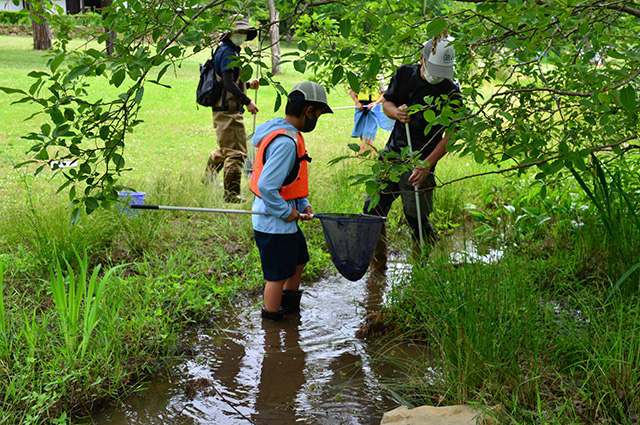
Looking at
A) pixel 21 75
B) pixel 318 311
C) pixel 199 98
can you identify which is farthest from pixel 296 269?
pixel 21 75

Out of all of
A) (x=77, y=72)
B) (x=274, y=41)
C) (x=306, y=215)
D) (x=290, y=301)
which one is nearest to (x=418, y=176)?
(x=306, y=215)

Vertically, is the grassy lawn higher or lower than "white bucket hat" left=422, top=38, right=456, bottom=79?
lower

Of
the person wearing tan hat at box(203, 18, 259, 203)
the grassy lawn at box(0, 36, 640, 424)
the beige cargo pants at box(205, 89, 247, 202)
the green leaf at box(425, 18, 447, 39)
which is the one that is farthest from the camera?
the beige cargo pants at box(205, 89, 247, 202)

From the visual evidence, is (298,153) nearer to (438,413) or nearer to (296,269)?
(296,269)

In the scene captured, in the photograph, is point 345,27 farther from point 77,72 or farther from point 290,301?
point 290,301

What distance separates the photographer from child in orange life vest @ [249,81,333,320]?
3.88m

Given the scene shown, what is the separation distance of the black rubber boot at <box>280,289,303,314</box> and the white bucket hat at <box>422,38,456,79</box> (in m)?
1.96

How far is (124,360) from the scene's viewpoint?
342 centimetres

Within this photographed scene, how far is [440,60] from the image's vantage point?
4477 millimetres

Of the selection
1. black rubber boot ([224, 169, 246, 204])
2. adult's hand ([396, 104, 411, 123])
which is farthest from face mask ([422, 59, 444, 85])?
black rubber boot ([224, 169, 246, 204])

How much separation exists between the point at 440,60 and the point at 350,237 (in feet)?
4.99

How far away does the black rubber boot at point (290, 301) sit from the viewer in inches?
177

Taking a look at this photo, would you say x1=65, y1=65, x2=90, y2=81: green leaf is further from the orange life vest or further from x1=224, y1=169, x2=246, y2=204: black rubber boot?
x1=224, y1=169, x2=246, y2=204: black rubber boot

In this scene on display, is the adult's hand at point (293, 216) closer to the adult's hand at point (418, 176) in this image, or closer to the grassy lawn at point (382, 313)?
the grassy lawn at point (382, 313)
